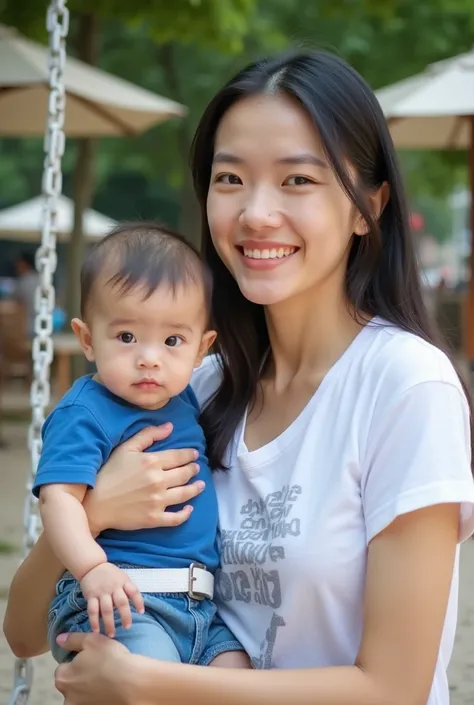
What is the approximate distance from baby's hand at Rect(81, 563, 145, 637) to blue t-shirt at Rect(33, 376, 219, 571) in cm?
15

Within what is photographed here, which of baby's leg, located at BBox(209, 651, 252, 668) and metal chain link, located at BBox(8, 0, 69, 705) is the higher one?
metal chain link, located at BBox(8, 0, 69, 705)

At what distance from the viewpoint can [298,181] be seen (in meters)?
2.13

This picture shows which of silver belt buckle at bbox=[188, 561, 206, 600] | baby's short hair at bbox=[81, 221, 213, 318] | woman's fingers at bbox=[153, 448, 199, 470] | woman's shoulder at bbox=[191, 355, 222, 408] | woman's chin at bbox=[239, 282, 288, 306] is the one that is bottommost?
silver belt buckle at bbox=[188, 561, 206, 600]

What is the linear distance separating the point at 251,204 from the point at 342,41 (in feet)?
45.3

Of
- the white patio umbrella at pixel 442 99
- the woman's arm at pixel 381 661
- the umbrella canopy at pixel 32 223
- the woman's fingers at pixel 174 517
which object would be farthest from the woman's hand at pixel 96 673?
the umbrella canopy at pixel 32 223

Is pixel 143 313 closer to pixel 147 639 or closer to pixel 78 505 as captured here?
pixel 78 505

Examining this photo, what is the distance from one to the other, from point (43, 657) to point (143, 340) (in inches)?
114

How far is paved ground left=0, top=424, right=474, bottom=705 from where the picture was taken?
4246mm

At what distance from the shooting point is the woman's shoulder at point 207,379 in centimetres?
255

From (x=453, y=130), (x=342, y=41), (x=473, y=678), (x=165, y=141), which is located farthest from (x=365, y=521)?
(x=165, y=141)

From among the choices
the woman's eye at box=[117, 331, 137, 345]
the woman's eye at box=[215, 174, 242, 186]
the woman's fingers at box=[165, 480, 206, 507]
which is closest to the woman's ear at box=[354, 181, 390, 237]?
the woman's eye at box=[215, 174, 242, 186]

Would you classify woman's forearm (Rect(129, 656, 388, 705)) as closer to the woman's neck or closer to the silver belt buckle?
the silver belt buckle

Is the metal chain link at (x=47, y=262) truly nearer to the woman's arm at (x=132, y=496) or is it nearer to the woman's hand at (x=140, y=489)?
the woman's arm at (x=132, y=496)

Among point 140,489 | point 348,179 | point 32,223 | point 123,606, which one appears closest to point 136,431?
point 140,489
